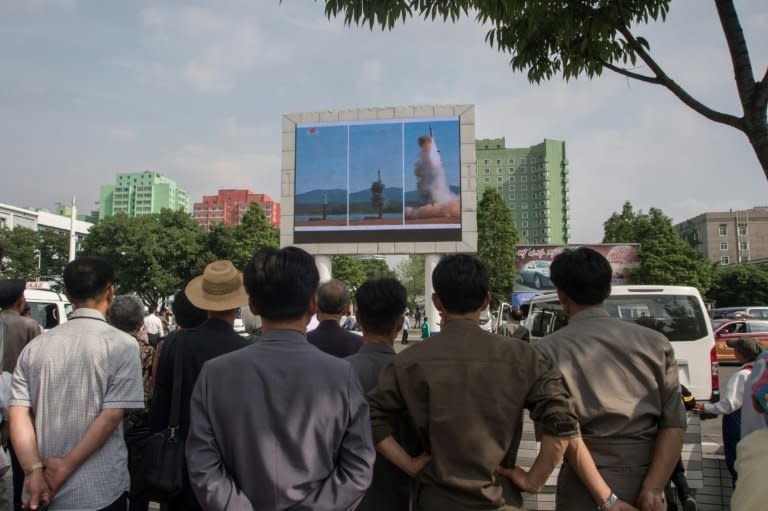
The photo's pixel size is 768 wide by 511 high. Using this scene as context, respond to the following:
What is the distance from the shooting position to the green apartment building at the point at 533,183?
392 feet

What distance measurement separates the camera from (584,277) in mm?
2348

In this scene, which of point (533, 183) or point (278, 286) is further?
point (533, 183)

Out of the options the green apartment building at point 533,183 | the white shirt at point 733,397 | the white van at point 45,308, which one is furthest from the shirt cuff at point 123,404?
the green apartment building at point 533,183

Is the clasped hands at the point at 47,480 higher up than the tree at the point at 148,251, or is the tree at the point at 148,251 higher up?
the tree at the point at 148,251

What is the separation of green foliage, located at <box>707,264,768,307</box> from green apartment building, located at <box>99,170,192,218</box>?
135 metres

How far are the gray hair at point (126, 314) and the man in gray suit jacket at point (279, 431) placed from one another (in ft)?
9.47

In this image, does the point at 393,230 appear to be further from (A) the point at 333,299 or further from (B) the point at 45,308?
(A) the point at 333,299

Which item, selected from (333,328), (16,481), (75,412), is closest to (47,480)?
(75,412)

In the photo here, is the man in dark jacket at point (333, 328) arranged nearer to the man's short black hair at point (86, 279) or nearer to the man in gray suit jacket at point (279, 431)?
the man's short black hair at point (86, 279)

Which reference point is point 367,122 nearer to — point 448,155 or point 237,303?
point 448,155

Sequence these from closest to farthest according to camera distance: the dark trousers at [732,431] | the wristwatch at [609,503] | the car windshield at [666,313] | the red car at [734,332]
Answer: the wristwatch at [609,503] → the dark trousers at [732,431] → the car windshield at [666,313] → the red car at [734,332]

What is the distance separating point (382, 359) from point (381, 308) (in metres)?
0.24

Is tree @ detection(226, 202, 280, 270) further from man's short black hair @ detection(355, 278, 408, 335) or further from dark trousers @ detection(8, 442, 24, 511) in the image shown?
man's short black hair @ detection(355, 278, 408, 335)

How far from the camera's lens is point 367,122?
79.3 ft
